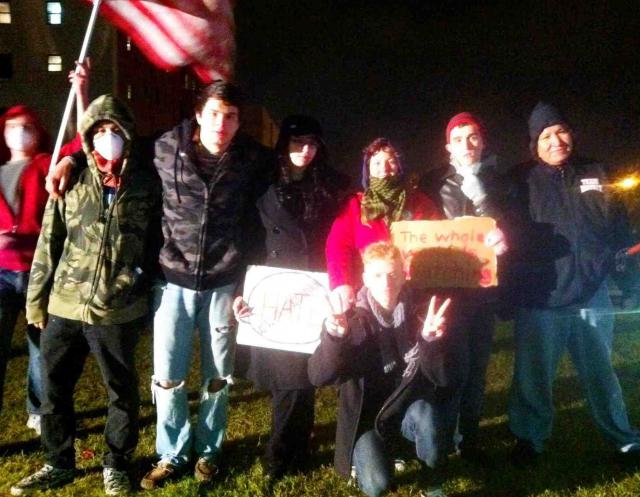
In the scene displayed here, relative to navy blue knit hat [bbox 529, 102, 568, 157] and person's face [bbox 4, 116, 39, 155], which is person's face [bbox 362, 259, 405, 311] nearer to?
navy blue knit hat [bbox 529, 102, 568, 157]

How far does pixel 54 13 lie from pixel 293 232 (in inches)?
1229

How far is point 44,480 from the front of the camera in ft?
12.6

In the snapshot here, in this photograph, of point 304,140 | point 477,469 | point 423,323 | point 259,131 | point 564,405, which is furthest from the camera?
point 259,131

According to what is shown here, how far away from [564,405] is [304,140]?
3.67m

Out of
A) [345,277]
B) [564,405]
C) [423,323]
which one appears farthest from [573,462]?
[345,277]

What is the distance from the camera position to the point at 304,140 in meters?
3.88

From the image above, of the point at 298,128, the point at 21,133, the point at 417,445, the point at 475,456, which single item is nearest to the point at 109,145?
the point at 21,133

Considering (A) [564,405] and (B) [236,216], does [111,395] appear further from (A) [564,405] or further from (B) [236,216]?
(A) [564,405]

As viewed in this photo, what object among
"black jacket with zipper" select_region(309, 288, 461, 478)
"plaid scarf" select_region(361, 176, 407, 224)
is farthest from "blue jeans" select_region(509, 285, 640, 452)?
"plaid scarf" select_region(361, 176, 407, 224)

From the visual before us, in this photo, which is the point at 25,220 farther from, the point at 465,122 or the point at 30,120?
the point at 465,122

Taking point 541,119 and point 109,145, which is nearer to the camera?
point 109,145

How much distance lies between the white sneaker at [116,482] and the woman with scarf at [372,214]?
6.05ft

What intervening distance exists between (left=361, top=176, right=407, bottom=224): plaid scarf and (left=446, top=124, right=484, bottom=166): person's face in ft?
1.57

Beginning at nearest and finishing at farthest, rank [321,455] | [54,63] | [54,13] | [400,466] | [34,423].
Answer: [400,466], [321,455], [34,423], [54,13], [54,63]
